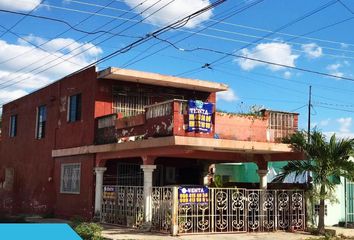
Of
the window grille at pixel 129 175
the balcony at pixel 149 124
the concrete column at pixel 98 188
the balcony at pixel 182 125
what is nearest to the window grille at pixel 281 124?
the balcony at pixel 182 125

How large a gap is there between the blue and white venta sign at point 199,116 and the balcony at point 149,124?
0.12 meters

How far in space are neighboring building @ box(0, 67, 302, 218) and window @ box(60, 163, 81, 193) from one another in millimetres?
42

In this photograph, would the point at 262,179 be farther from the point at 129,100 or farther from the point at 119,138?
the point at 129,100

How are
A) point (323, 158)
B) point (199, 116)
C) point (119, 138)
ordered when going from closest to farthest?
1. point (199, 116)
2. point (323, 158)
3. point (119, 138)

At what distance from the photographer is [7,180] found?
28234 mm

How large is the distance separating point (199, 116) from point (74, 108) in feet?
27.6

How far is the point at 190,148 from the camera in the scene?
14.8 m

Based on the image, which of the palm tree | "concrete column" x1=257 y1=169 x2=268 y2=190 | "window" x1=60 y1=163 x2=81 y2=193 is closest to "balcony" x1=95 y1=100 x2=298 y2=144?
the palm tree

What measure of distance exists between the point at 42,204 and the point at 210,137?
11.7 m

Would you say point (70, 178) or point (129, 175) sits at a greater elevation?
point (129, 175)

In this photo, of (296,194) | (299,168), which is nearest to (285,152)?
(299,168)

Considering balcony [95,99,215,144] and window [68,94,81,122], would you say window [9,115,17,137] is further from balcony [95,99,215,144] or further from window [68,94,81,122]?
balcony [95,99,215,144]

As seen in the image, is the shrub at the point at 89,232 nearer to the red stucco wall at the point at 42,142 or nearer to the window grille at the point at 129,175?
the red stucco wall at the point at 42,142

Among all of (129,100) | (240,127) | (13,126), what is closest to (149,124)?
(240,127)
